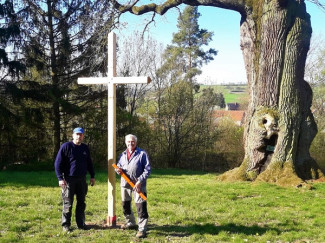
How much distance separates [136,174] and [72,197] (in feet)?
3.91

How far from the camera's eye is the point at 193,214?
7.88 m

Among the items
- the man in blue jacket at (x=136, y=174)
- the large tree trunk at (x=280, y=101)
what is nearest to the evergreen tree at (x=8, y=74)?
the large tree trunk at (x=280, y=101)

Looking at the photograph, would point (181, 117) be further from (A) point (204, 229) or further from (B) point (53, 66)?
(A) point (204, 229)

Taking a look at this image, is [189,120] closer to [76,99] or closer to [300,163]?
[76,99]

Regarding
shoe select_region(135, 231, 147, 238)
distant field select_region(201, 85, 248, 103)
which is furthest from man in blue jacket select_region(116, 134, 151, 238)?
distant field select_region(201, 85, 248, 103)

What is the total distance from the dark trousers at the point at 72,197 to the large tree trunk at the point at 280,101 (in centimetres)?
715

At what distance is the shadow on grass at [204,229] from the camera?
6617mm

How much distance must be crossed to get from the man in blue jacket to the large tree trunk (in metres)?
6.74

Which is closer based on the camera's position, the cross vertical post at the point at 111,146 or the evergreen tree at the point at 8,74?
the cross vertical post at the point at 111,146

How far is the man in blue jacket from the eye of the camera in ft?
20.4

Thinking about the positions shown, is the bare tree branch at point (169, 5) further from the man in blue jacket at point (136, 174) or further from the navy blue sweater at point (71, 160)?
the navy blue sweater at point (71, 160)

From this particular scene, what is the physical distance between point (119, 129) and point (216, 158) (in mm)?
6856

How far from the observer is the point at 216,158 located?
25.2m

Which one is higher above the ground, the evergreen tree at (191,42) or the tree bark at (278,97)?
the evergreen tree at (191,42)
